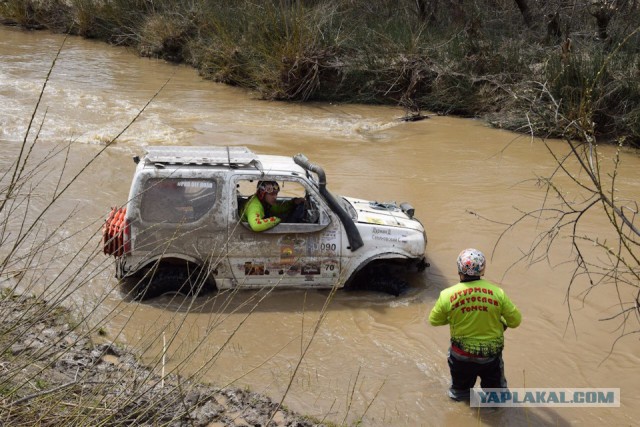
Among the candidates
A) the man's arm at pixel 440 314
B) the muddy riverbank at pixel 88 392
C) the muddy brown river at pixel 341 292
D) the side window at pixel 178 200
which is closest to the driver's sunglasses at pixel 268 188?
the side window at pixel 178 200

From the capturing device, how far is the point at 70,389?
3.96m

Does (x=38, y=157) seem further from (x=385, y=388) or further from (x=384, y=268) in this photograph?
(x=385, y=388)

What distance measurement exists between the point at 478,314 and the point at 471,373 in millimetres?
594

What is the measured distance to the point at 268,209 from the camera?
8.56 m

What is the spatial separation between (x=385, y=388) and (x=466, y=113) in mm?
11340

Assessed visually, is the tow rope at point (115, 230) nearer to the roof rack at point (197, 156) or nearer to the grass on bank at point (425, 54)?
the roof rack at point (197, 156)

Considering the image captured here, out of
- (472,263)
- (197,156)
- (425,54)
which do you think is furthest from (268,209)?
(425,54)

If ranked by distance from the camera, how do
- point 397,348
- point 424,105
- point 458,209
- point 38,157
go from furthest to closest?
point 424,105, point 38,157, point 458,209, point 397,348

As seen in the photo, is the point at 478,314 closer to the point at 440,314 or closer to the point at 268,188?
the point at 440,314

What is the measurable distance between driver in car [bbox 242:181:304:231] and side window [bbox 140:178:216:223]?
438 mm

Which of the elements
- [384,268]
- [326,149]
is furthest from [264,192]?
[326,149]

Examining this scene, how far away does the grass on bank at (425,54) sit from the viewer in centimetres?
1570
